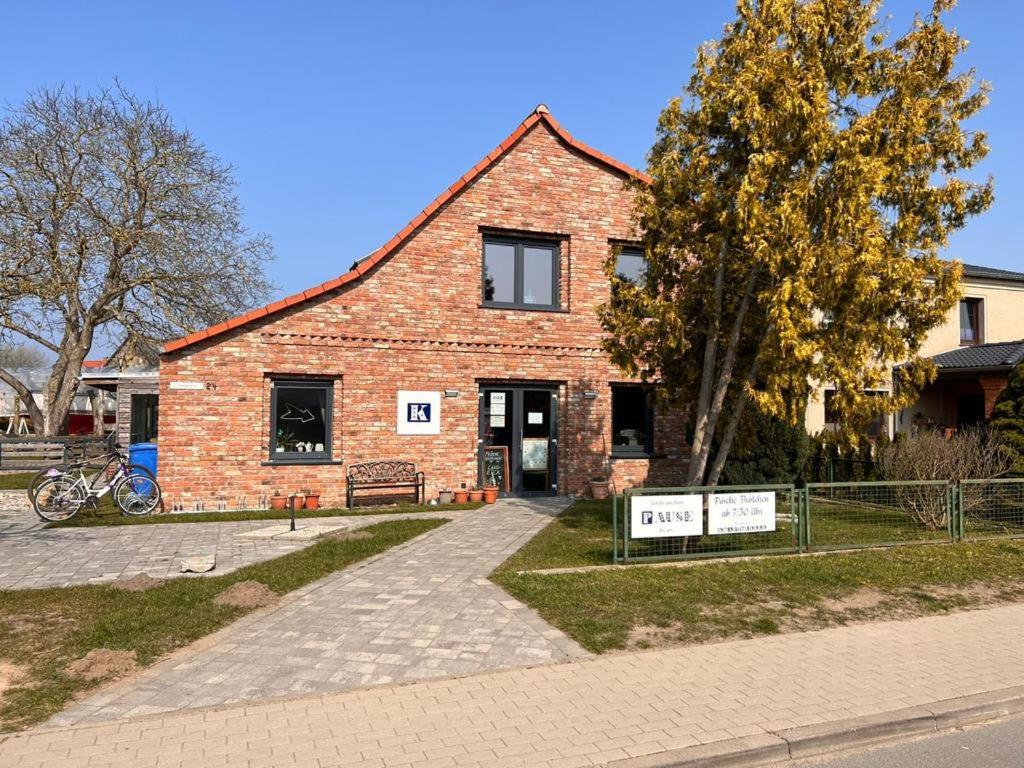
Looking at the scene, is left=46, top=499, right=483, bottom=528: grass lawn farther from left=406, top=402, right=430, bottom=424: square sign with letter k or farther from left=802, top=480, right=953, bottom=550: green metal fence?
left=802, top=480, right=953, bottom=550: green metal fence

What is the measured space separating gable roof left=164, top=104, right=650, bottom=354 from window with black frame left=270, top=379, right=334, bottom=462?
1344 mm

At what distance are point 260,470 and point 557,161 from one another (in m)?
8.62

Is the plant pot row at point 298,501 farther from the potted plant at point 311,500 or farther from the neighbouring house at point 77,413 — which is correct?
the neighbouring house at point 77,413

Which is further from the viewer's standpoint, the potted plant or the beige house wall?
the beige house wall

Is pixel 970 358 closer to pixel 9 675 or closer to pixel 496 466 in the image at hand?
pixel 496 466

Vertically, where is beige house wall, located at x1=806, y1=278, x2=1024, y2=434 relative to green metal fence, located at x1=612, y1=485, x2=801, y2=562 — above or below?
above

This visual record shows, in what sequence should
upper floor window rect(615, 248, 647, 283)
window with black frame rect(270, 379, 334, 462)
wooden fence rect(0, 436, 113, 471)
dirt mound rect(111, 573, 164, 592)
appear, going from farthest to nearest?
wooden fence rect(0, 436, 113, 471)
upper floor window rect(615, 248, 647, 283)
window with black frame rect(270, 379, 334, 462)
dirt mound rect(111, 573, 164, 592)

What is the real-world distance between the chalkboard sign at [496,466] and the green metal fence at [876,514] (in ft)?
21.1

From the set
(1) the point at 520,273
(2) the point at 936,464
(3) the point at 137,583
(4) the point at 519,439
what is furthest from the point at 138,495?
(2) the point at 936,464

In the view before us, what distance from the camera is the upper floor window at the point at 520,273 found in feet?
49.4

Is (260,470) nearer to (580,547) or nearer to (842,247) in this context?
(580,547)

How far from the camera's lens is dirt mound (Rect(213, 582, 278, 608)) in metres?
7.03

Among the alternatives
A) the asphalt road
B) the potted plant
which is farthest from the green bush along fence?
the potted plant

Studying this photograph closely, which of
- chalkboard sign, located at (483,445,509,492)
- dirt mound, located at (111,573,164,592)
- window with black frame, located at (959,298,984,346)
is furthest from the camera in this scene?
window with black frame, located at (959,298,984,346)
